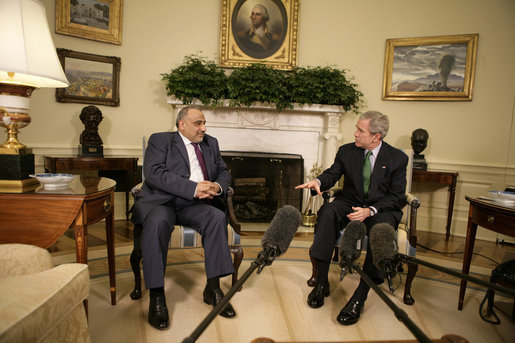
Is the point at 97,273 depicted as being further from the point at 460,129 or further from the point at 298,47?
the point at 460,129

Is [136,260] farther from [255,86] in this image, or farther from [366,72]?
[366,72]

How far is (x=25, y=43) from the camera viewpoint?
5.32 feet

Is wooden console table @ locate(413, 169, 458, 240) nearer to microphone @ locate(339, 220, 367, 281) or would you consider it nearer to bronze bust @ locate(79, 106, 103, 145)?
microphone @ locate(339, 220, 367, 281)

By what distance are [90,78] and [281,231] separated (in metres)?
4.10

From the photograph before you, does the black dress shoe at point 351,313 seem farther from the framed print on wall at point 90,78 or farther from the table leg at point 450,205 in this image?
the framed print on wall at point 90,78

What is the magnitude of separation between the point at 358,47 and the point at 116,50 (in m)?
3.30

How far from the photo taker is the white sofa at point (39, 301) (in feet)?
2.76

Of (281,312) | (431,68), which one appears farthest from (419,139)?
(281,312)

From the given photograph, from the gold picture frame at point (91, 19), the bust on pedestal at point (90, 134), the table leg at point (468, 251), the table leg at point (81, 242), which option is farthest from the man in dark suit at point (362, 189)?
the gold picture frame at point (91, 19)

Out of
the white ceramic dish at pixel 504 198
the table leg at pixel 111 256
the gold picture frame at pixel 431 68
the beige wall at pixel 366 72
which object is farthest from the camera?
the gold picture frame at pixel 431 68

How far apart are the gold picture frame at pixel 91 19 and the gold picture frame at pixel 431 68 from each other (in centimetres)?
365

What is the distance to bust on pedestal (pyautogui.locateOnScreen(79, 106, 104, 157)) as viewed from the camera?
12.5ft

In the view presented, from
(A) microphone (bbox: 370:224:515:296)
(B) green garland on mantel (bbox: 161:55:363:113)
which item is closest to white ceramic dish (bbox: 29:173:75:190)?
(A) microphone (bbox: 370:224:515:296)

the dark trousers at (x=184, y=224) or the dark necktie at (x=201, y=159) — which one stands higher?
the dark necktie at (x=201, y=159)
